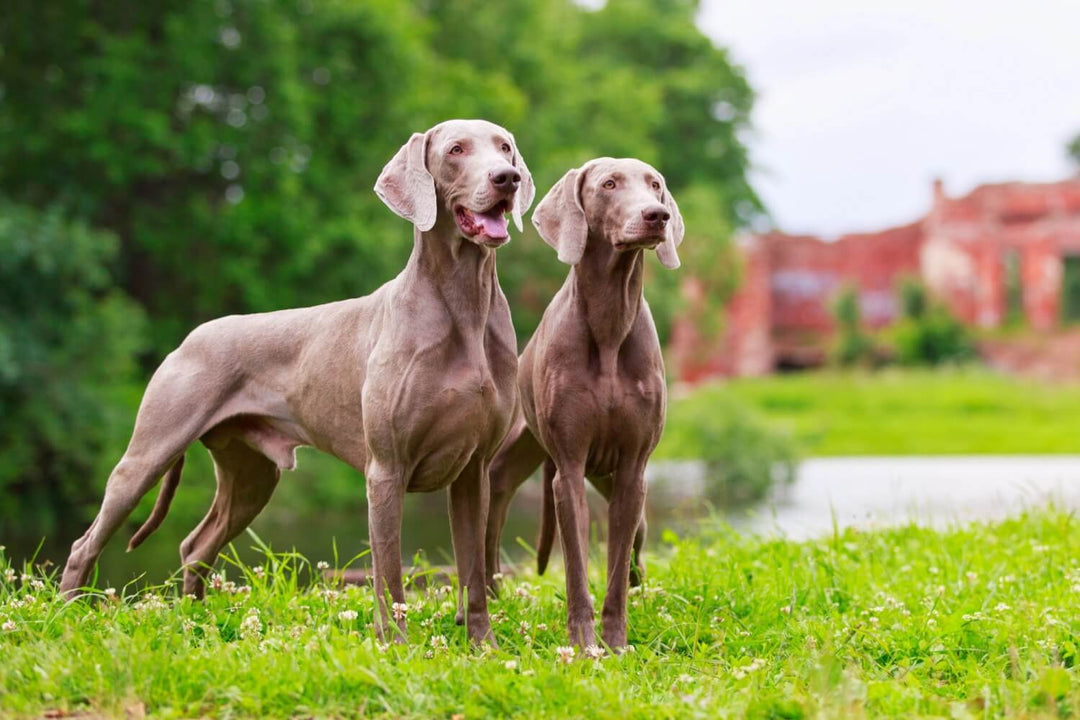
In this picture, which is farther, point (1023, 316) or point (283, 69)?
point (1023, 316)

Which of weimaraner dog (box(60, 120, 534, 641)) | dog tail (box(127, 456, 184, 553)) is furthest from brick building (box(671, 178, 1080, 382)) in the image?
weimaraner dog (box(60, 120, 534, 641))

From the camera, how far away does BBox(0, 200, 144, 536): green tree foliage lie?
1342 centimetres

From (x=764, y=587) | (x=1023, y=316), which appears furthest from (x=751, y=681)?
(x=1023, y=316)

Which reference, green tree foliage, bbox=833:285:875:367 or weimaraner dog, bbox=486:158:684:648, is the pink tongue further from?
green tree foliage, bbox=833:285:875:367

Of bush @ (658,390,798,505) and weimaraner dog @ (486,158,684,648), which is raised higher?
weimaraner dog @ (486,158,684,648)

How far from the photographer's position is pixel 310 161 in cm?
1711

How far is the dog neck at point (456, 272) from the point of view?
14.8 ft

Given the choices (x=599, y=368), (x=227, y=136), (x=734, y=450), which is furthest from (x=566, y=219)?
(x=734, y=450)

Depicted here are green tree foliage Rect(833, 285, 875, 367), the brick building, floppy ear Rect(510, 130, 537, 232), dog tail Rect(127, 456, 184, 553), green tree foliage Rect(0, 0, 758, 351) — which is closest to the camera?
floppy ear Rect(510, 130, 537, 232)

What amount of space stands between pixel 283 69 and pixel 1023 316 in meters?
27.8

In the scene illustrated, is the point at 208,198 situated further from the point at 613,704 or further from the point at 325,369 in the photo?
the point at 613,704

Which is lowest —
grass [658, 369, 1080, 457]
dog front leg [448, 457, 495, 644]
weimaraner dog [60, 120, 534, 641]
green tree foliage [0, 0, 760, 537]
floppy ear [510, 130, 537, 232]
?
grass [658, 369, 1080, 457]

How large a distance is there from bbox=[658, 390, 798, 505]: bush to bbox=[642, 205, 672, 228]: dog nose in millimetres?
13247

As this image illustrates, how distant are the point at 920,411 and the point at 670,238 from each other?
80.1 ft
